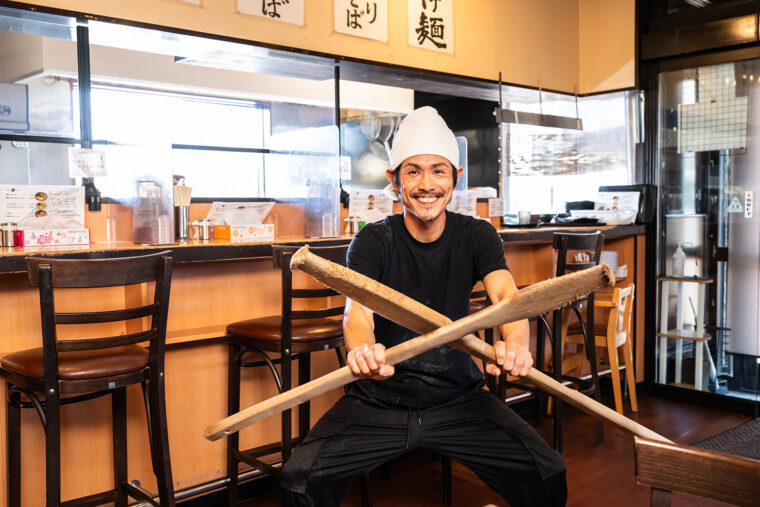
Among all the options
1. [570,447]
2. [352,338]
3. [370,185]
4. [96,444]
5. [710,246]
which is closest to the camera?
[352,338]

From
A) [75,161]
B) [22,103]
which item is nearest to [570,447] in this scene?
[75,161]

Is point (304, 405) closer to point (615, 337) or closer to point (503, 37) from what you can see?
point (615, 337)

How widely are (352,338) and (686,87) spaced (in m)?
3.99

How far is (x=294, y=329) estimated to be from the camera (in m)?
2.81

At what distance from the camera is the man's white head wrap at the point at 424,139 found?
83.2 inches

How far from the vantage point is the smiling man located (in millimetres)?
1885

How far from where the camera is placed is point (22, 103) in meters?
4.97

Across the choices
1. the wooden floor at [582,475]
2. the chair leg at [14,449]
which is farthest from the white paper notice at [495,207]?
the chair leg at [14,449]

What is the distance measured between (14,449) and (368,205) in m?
2.41

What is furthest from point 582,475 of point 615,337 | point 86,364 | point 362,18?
point 362,18

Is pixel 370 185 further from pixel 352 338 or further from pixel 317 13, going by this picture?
pixel 352 338

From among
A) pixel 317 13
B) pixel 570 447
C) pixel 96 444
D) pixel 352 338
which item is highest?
pixel 317 13

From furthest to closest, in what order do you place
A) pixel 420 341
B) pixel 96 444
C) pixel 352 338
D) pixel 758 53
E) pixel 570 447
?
pixel 758 53, pixel 570 447, pixel 96 444, pixel 352 338, pixel 420 341

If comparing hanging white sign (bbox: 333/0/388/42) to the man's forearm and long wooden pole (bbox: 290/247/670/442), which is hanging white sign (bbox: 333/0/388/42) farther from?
long wooden pole (bbox: 290/247/670/442)
